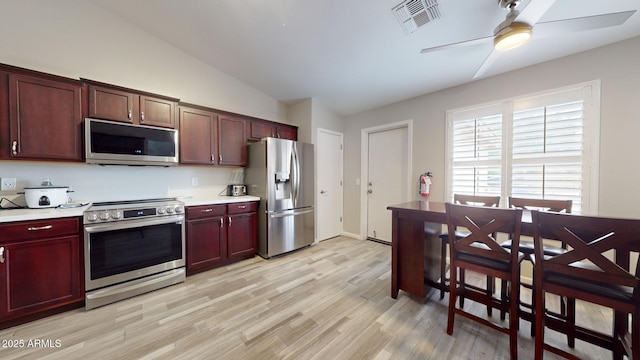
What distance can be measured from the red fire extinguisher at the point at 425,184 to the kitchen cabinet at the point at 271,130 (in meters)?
2.30

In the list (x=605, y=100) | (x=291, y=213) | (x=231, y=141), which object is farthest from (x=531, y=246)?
(x=231, y=141)

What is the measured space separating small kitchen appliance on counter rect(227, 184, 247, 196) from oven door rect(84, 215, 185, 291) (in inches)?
39.7

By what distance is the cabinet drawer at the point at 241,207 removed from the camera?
3016mm

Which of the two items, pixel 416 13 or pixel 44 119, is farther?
pixel 44 119

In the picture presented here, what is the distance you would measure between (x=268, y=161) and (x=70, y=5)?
2688 millimetres

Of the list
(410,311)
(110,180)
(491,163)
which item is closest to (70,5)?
(110,180)

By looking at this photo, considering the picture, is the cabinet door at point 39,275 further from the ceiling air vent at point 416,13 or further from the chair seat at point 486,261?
the ceiling air vent at point 416,13

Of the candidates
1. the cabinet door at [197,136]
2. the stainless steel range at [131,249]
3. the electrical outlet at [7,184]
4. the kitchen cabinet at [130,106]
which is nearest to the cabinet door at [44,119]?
the kitchen cabinet at [130,106]

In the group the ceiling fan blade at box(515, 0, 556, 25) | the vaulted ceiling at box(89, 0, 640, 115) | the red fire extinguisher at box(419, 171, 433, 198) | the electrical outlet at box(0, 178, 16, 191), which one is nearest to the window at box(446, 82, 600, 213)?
the red fire extinguisher at box(419, 171, 433, 198)

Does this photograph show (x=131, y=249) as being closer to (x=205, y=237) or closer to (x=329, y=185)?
(x=205, y=237)

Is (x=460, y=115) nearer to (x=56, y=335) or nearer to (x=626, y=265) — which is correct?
(x=626, y=265)

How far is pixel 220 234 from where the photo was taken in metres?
2.91

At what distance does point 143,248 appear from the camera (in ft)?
7.59

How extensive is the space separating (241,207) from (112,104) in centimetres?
183
